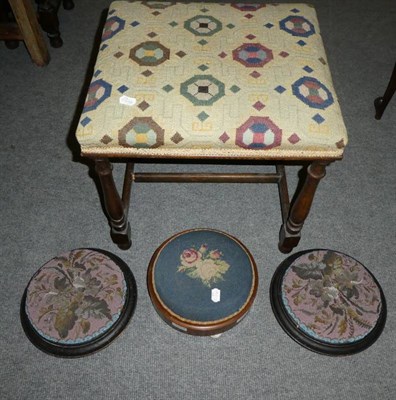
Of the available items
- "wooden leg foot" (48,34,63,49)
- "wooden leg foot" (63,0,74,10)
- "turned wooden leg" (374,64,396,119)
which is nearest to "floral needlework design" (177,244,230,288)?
"turned wooden leg" (374,64,396,119)

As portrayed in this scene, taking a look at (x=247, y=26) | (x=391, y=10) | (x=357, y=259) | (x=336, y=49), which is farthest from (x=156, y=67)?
(x=391, y=10)

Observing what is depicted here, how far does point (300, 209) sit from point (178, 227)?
1.52ft

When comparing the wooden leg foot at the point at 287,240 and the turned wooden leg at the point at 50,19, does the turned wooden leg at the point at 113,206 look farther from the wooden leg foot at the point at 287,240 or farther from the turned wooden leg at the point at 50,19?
the turned wooden leg at the point at 50,19

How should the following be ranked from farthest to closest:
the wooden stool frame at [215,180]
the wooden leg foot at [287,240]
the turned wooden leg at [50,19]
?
the turned wooden leg at [50,19]
the wooden leg foot at [287,240]
the wooden stool frame at [215,180]

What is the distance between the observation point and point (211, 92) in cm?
111

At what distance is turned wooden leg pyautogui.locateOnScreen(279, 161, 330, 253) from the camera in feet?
3.75

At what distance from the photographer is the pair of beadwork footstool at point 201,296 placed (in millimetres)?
1205

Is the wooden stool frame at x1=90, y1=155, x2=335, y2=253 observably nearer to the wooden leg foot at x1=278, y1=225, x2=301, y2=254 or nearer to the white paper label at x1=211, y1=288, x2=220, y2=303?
the wooden leg foot at x1=278, y1=225, x2=301, y2=254

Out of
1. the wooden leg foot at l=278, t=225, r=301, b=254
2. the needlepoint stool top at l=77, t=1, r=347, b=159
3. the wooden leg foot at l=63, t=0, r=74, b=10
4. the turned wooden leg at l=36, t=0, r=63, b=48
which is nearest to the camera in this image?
the needlepoint stool top at l=77, t=1, r=347, b=159

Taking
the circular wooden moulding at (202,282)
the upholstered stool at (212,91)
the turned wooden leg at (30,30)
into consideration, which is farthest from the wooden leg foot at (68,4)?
the circular wooden moulding at (202,282)

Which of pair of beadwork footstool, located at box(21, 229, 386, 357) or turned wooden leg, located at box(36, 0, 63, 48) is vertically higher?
turned wooden leg, located at box(36, 0, 63, 48)

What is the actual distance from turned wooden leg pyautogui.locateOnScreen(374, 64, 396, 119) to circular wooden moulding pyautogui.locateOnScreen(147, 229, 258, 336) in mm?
955

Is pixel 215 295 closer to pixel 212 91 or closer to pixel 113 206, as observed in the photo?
pixel 113 206

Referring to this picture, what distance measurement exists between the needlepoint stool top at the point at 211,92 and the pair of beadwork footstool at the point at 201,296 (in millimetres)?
345
